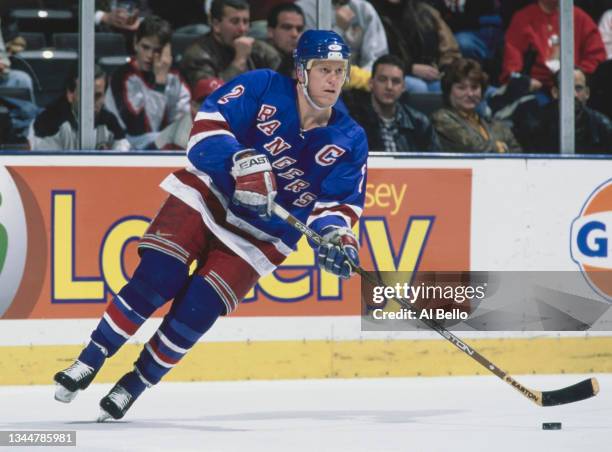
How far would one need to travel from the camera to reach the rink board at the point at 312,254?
5.17m

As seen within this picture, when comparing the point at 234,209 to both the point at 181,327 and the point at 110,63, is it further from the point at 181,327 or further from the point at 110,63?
the point at 110,63

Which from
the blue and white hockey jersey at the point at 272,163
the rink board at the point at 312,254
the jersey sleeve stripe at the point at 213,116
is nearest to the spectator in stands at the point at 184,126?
the rink board at the point at 312,254

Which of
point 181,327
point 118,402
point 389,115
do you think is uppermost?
point 389,115

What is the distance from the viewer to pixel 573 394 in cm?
422

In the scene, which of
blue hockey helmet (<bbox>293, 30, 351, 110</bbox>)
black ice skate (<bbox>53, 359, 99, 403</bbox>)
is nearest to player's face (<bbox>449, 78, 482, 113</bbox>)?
blue hockey helmet (<bbox>293, 30, 351, 110</bbox>)

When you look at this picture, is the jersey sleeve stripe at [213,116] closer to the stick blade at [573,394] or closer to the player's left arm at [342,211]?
the player's left arm at [342,211]

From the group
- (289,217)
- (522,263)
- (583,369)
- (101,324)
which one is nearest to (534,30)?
(522,263)

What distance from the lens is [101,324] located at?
409 cm

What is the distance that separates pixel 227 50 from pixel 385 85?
2.27ft

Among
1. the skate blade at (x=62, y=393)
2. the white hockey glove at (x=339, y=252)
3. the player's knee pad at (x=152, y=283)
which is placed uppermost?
the white hockey glove at (x=339, y=252)

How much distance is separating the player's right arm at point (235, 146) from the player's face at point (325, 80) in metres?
0.17

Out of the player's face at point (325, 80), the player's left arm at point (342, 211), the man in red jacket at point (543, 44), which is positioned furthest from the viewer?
the man in red jacket at point (543, 44)

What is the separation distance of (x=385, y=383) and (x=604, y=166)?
1.35m

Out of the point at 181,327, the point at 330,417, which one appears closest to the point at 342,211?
the point at 181,327
